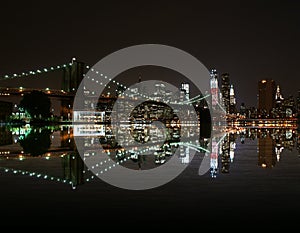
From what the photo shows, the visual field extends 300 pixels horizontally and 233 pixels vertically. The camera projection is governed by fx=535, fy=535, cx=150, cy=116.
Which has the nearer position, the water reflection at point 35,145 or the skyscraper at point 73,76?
the water reflection at point 35,145

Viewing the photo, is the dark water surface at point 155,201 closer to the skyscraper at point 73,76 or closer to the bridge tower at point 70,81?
the bridge tower at point 70,81

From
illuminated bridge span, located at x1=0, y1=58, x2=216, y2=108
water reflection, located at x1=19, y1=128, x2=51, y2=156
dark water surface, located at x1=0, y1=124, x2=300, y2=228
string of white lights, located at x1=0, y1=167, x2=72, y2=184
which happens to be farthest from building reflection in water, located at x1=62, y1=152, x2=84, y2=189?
illuminated bridge span, located at x1=0, y1=58, x2=216, y2=108

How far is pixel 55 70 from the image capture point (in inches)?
3250

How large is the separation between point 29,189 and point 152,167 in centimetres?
435

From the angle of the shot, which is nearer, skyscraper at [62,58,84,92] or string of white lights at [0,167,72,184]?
string of white lights at [0,167,72,184]

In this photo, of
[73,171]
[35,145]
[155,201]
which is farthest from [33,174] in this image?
[35,145]

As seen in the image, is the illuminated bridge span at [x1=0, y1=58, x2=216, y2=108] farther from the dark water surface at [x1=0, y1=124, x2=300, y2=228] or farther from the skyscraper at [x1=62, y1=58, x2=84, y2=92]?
the dark water surface at [x1=0, y1=124, x2=300, y2=228]

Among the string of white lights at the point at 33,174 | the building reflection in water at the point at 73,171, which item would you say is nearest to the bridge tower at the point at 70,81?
the building reflection in water at the point at 73,171

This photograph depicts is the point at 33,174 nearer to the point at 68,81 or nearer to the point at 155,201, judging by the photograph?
the point at 155,201

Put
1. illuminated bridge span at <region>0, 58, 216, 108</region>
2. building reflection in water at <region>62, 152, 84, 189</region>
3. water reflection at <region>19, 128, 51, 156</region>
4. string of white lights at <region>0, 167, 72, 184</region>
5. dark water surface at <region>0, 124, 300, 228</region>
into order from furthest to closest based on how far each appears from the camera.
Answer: illuminated bridge span at <region>0, 58, 216, 108</region>
water reflection at <region>19, 128, 51, 156</region>
string of white lights at <region>0, 167, 72, 184</region>
building reflection in water at <region>62, 152, 84, 189</region>
dark water surface at <region>0, 124, 300, 228</region>

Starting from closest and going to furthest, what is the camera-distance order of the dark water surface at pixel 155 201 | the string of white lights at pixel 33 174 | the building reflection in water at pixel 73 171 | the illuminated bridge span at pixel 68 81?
the dark water surface at pixel 155 201
the building reflection in water at pixel 73 171
the string of white lights at pixel 33 174
the illuminated bridge span at pixel 68 81

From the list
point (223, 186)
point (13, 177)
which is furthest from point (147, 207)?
point (13, 177)

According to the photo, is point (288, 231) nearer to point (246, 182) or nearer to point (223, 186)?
point (223, 186)

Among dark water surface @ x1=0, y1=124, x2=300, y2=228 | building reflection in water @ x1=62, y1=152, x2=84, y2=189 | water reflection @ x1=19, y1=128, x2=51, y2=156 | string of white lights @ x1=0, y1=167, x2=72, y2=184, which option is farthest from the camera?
water reflection @ x1=19, y1=128, x2=51, y2=156
